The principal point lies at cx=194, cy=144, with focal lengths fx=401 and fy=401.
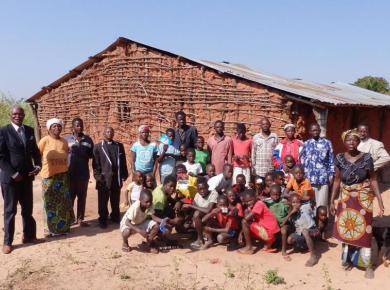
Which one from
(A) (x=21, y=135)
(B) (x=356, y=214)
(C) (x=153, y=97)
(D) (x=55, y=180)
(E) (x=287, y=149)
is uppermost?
(C) (x=153, y=97)

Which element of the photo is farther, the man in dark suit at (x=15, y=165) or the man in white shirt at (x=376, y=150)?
the man in white shirt at (x=376, y=150)

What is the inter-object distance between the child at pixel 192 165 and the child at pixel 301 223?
1.42m

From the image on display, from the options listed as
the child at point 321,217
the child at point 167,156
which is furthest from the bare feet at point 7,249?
the child at point 321,217

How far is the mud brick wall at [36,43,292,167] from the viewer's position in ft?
24.1

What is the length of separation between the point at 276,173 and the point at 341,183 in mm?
1002

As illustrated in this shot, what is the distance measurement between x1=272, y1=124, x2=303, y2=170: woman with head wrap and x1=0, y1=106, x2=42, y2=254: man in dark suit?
10.4 feet

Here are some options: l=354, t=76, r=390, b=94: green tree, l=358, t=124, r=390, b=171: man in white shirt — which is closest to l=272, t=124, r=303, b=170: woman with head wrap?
l=358, t=124, r=390, b=171: man in white shirt

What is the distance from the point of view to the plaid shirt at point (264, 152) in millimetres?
5656

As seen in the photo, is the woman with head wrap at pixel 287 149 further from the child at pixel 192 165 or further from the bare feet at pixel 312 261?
the bare feet at pixel 312 261

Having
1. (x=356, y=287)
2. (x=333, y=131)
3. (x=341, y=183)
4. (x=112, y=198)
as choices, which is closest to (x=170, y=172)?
(x=112, y=198)

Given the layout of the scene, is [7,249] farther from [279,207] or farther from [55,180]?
[279,207]

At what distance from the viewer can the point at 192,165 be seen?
5.70 m

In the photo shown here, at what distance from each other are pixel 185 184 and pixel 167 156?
65 centimetres

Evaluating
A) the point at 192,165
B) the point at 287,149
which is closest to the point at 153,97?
the point at 192,165
